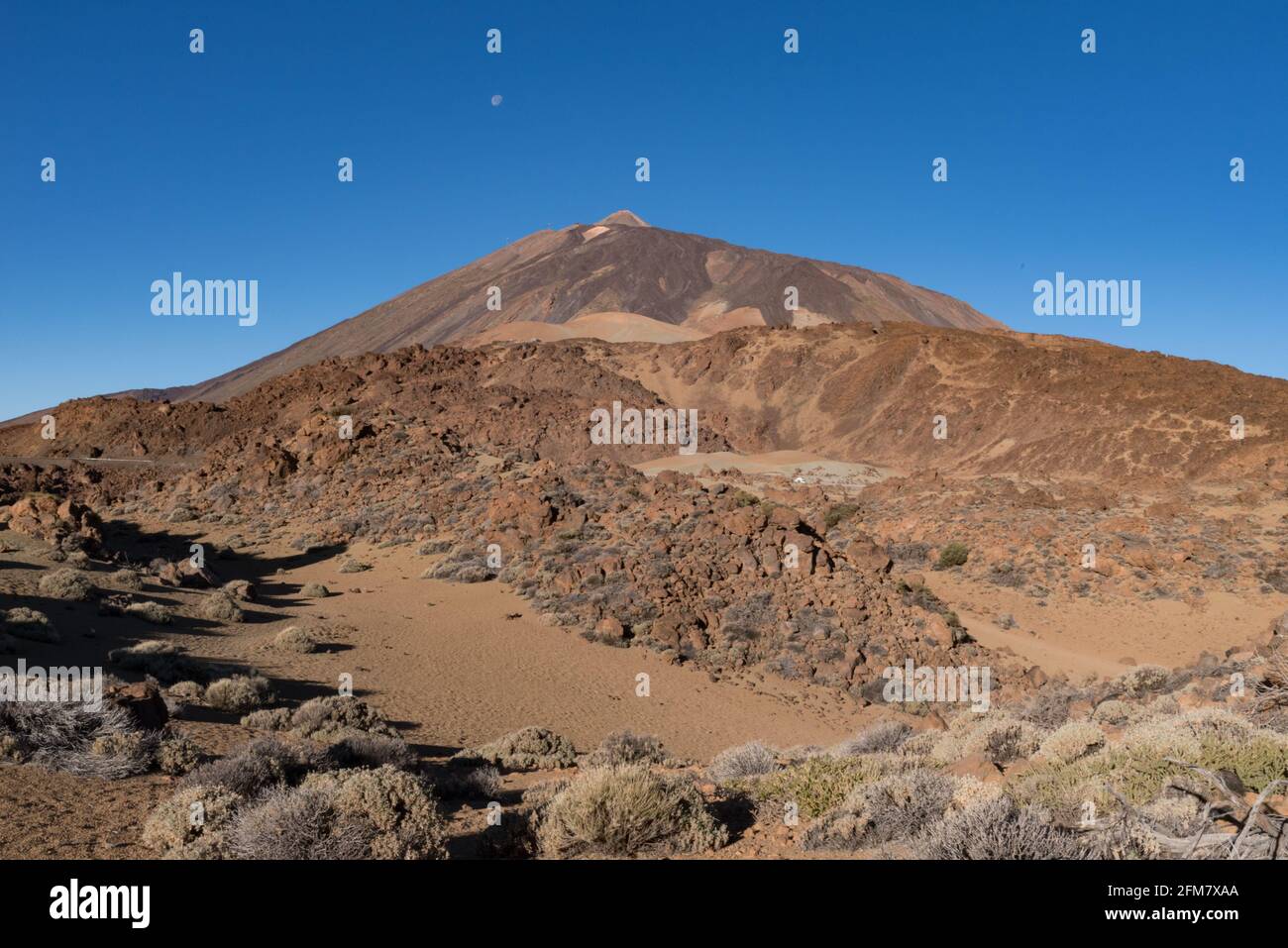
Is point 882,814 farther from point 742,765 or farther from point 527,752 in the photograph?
point 527,752

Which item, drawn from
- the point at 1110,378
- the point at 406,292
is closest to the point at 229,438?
the point at 1110,378

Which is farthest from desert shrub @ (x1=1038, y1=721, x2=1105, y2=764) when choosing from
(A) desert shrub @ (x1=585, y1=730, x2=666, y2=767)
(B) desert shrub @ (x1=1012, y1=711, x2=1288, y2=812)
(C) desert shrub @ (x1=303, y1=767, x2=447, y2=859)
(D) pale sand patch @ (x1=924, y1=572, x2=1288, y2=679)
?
(D) pale sand patch @ (x1=924, y1=572, x2=1288, y2=679)

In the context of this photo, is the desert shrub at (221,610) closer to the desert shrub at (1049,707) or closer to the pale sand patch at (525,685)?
the pale sand patch at (525,685)

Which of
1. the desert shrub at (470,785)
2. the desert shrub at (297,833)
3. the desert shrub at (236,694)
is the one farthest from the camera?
the desert shrub at (236,694)

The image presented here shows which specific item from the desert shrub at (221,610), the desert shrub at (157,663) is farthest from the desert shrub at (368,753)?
the desert shrub at (221,610)
